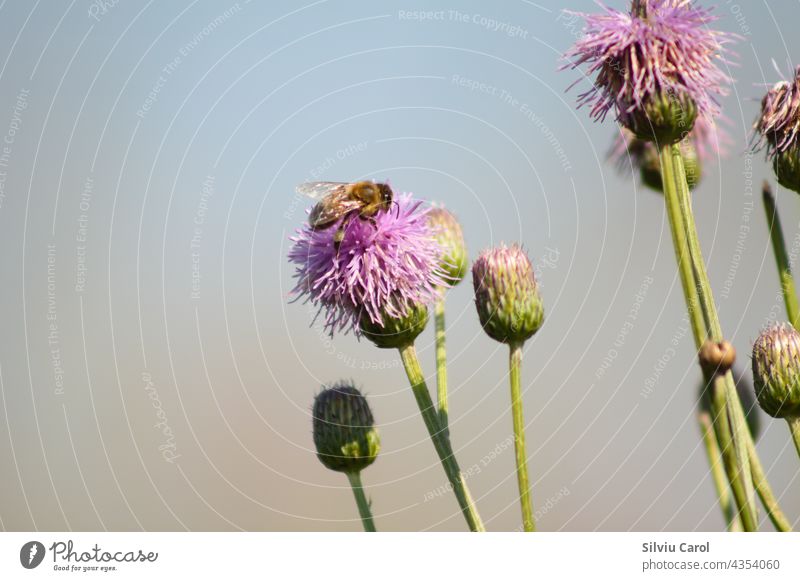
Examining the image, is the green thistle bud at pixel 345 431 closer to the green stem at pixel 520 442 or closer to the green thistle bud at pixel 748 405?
the green stem at pixel 520 442

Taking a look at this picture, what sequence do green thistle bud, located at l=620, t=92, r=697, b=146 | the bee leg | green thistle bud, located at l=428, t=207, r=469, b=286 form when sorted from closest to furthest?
green thistle bud, located at l=620, t=92, r=697, b=146, the bee leg, green thistle bud, located at l=428, t=207, r=469, b=286

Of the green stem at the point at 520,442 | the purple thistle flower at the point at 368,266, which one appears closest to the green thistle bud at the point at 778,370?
the green stem at the point at 520,442

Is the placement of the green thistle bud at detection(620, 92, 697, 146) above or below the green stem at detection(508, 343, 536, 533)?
above

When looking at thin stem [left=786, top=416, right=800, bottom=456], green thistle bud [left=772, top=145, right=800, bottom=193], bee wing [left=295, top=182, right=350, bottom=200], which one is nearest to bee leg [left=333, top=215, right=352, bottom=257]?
bee wing [left=295, top=182, right=350, bottom=200]

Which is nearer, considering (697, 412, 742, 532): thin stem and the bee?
(697, 412, 742, 532): thin stem

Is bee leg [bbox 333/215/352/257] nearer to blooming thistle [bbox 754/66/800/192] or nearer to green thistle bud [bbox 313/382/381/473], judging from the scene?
green thistle bud [bbox 313/382/381/473]

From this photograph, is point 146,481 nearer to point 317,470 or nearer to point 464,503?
point 317,470
